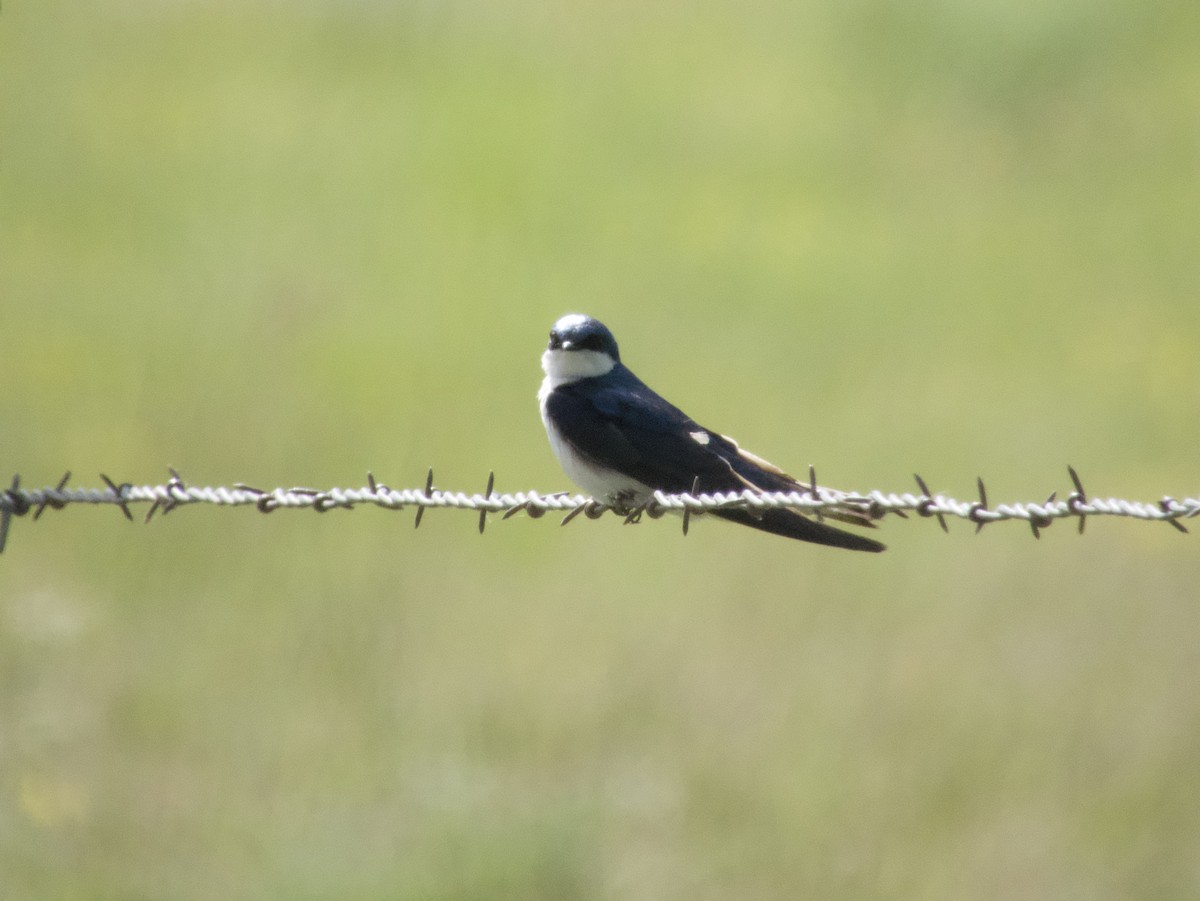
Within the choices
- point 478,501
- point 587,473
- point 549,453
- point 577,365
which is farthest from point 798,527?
point 549,453

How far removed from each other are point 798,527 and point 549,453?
6076 mm

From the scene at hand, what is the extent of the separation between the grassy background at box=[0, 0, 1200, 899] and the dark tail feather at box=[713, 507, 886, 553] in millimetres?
2435

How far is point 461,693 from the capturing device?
6.87m

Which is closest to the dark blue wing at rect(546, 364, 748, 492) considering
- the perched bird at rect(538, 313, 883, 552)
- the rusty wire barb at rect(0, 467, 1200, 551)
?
the perched bird at rect(538, 313, 883, 552)

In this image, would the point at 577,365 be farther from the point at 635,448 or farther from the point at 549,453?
the point at 549,453

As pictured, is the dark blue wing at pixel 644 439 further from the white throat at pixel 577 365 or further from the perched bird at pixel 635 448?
the white throat at pixel 577 365

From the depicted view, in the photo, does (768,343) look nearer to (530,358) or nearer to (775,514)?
A: (530,358)

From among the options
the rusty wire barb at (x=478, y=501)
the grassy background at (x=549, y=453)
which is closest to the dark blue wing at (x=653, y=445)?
the rusty wire barb at (x=478, y=501)

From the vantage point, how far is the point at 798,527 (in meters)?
3.29

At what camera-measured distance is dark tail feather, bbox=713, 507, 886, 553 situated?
3.16 meters

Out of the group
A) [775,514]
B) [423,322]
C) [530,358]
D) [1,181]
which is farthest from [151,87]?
[775,514]

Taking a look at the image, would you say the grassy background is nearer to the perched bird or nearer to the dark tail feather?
the perched bird

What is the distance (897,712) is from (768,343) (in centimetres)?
486

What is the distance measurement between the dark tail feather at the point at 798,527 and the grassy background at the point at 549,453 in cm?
244
